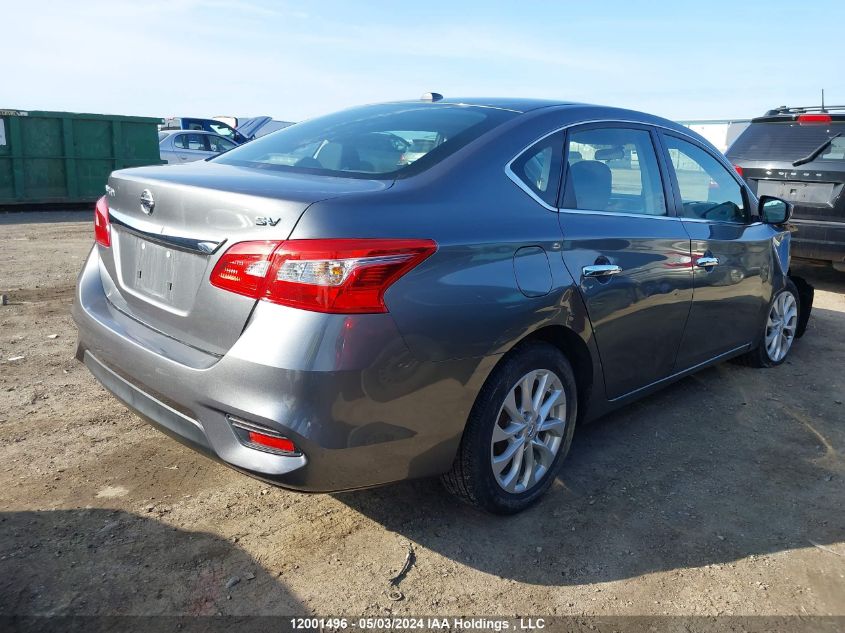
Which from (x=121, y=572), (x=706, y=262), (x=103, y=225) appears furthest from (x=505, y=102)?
(x=121, y=572)

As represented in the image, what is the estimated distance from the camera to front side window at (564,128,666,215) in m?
3.09

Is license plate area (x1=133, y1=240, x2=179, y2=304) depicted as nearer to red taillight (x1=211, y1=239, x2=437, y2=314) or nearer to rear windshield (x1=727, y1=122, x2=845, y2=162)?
red taillight (x1=211, y1=239, x2=437, y2=314)

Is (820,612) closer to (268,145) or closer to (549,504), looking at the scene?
(549,504)

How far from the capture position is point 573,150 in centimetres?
310

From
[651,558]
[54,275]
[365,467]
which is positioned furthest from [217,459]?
[54,275]

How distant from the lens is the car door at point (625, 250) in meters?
3.01

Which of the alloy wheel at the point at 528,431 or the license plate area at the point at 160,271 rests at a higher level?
the license plate area at the point at 160,271

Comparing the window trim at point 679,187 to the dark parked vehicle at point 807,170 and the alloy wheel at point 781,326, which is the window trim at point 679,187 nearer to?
the alloy wheel at point 781,326

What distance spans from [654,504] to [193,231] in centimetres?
219

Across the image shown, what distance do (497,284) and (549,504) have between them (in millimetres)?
1077

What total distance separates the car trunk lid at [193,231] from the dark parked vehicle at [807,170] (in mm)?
5850

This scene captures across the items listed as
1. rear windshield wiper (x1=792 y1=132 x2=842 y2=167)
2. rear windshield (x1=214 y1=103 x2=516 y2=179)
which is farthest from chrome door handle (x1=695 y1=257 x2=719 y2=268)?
rear windshield wiper (x1=792 y1=132 x2=842 y2=167)

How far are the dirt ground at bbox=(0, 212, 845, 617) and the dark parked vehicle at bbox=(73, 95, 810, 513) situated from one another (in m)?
0.29

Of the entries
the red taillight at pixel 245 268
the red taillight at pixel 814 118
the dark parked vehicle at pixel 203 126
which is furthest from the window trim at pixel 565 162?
the dark parked vehicle at pixel 203 126
